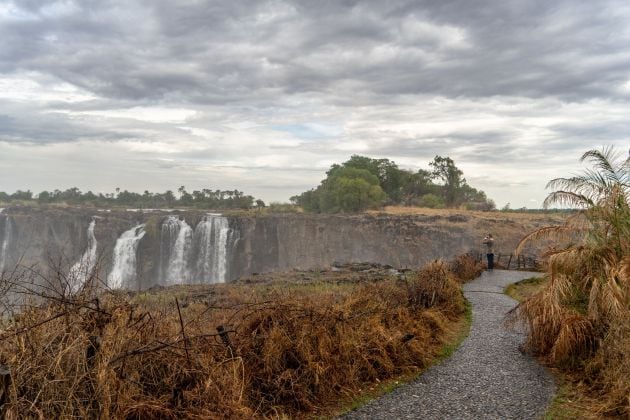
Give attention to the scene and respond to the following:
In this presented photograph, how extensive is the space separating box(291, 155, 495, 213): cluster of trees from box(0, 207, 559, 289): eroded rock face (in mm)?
8099

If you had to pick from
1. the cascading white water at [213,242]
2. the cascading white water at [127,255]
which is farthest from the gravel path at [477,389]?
the cascading white water at [127,255]

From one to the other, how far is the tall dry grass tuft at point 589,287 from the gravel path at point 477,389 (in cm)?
62

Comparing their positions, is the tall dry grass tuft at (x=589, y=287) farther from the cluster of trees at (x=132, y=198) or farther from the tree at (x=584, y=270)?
the cluster of trees at (x=132, y=198)

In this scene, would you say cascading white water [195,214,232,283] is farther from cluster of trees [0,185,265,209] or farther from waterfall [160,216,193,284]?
cluster of trees [0,185,265,209]

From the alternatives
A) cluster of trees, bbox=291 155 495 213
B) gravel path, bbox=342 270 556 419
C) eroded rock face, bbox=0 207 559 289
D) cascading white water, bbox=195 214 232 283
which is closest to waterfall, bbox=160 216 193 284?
eroded rock face, bbox=0 207 559 289

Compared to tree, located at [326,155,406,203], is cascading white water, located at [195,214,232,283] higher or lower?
lower

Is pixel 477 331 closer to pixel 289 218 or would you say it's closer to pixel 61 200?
pixel 289 218

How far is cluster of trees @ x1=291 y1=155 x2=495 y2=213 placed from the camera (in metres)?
55.3

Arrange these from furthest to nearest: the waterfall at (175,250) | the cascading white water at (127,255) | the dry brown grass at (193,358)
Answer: the waterfall at (175,250) → the cascading white water at (127,255) → the dry brown grass at (193,358)

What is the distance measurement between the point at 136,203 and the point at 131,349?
83.6 metres

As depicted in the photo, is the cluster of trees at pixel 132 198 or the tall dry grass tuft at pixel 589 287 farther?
the cluster of trees at pixel 132 198

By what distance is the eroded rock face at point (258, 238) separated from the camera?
136 feet

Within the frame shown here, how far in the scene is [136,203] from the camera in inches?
3317

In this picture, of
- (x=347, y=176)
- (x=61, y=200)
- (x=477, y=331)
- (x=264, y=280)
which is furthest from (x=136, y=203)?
(x=477, y=331)
